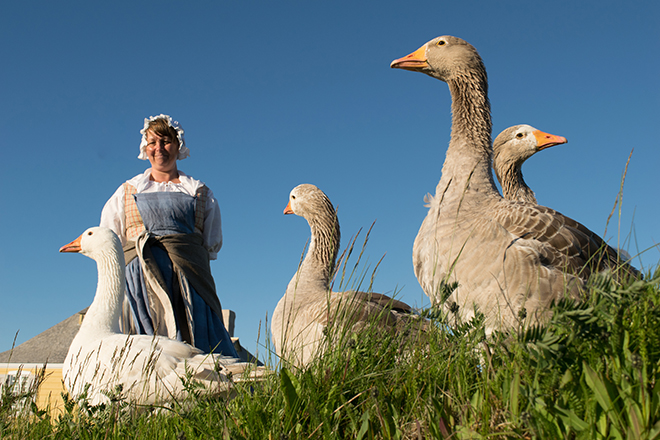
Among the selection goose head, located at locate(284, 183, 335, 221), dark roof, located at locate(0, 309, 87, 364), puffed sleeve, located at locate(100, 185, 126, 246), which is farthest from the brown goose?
dark roof, located at locate(0, 309, 87, 364)

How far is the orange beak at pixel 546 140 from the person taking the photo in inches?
217

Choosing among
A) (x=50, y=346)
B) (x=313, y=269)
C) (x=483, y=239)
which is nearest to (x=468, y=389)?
(x=483, y=239)

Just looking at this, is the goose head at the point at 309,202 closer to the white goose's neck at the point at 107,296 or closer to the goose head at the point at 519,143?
the goose head at the point at 519,143

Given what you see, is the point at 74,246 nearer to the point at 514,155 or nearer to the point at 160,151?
the point at 160,151

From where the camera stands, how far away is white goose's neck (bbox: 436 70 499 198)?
12.2 ft

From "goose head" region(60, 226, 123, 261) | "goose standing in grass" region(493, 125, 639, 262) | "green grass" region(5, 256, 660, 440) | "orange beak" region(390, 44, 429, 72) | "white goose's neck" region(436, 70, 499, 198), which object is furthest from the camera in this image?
"goose standing in grass" region(493, 125, 639, 262)

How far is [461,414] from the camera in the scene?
1566mm

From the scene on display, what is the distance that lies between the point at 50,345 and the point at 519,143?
13.2 m

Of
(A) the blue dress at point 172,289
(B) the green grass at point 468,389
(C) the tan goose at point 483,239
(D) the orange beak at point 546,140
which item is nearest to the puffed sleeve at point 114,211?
(A) the blue dress at point 172,289

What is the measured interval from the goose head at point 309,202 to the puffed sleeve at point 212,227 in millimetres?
1180

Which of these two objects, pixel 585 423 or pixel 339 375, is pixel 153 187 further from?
pixel 585 423

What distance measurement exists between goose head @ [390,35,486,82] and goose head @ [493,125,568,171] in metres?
1.73

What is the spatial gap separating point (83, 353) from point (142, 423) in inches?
87.3

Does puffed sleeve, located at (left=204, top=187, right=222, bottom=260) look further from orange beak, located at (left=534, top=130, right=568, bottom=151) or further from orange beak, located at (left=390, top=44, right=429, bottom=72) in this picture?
orange beak, located at (left=534, top=130, right=568, bottom=151)
